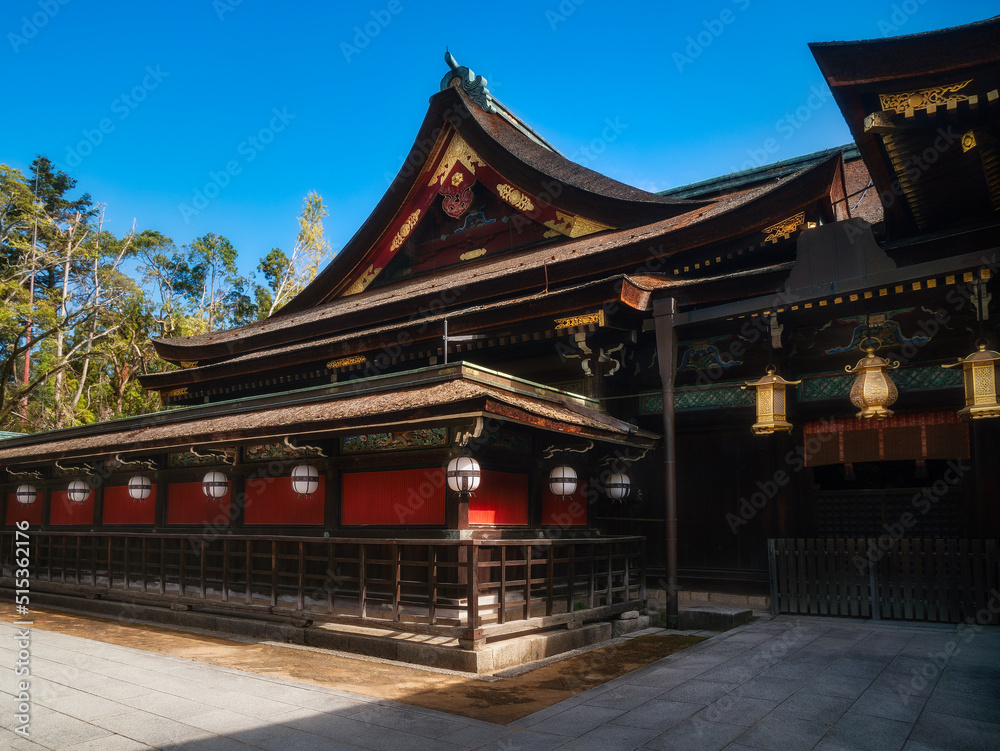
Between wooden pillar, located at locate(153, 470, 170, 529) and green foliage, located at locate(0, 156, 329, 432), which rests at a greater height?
green foliage, located at locate(0, 156, 329, 432)

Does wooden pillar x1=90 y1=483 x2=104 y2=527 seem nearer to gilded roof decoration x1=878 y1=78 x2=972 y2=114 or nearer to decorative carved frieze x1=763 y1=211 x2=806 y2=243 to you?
decorative carved frieze x1=763 y1=211 x2=806 y2=243

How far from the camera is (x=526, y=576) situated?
8648 mm

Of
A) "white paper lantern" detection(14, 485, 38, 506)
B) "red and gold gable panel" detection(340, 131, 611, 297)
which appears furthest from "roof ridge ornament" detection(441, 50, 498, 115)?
"white paper lantern" detection(14, 485, 38, 506)

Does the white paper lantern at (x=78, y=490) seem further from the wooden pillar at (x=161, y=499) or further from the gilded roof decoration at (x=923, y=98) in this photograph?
the gilded roof decoration at (x=923, y=98)

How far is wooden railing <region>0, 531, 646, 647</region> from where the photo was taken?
8.34 m

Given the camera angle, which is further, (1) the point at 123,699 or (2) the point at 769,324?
(2) the point at 769,324

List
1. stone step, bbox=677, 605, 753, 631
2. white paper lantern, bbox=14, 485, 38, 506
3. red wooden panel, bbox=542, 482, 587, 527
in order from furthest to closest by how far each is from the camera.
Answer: white paper lantern, bbox=14, 485, 38, 506, red wooden panel, bbox=542, 482, 587, 527, stone step, bbox=677, 605, 753, 631

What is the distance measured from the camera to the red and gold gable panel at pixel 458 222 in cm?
1507

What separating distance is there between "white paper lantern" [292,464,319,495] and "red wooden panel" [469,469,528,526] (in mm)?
2756

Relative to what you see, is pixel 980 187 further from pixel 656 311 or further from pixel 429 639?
pixel 429 639

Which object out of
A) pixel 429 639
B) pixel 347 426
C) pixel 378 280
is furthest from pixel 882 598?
pixel 378 280

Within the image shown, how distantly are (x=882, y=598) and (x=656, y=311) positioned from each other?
5.13 meters

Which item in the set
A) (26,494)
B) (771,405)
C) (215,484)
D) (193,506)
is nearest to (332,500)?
(215,484)

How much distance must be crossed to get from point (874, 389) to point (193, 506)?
11.0 m
